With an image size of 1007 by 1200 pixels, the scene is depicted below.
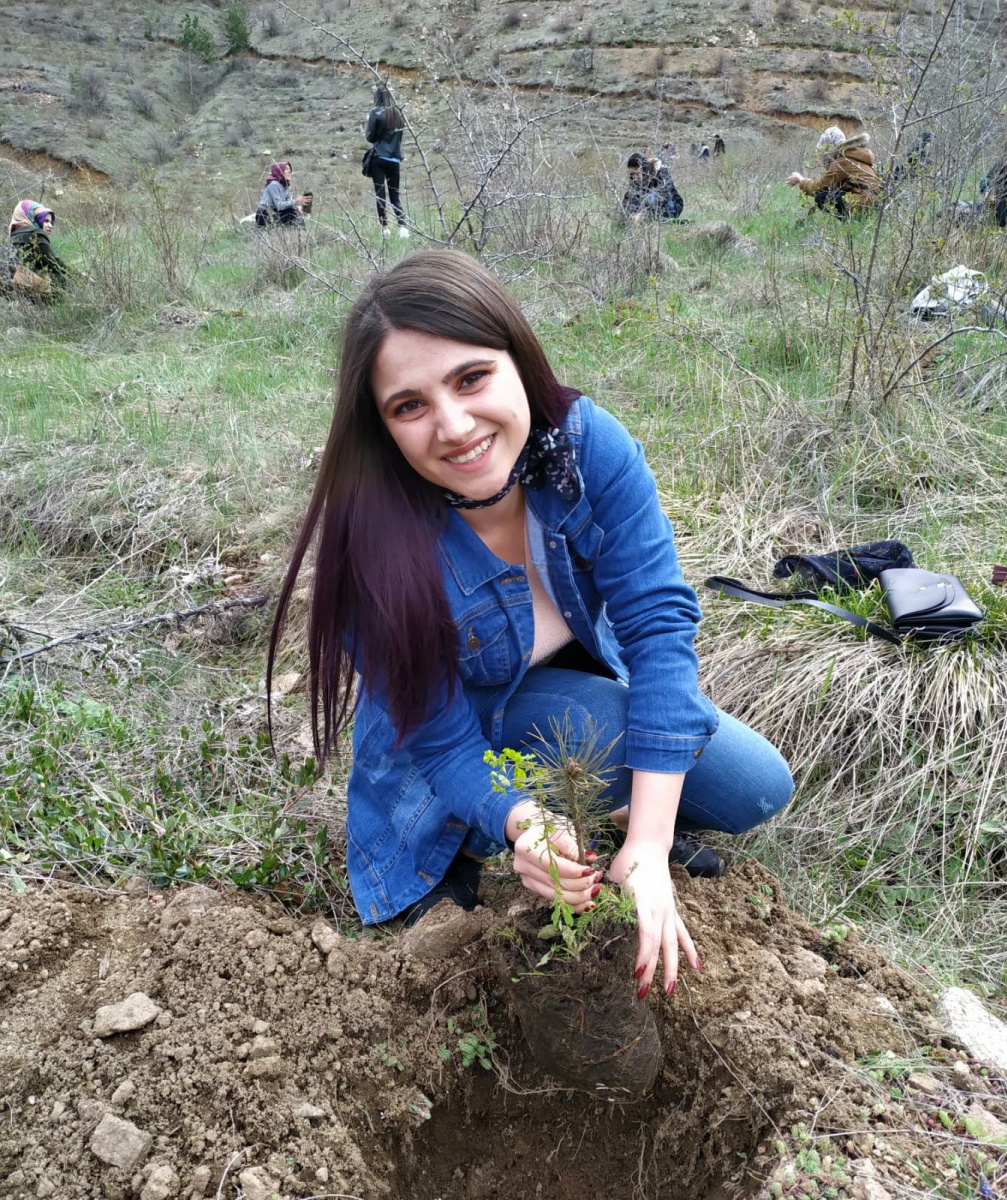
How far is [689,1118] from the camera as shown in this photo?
1441mm

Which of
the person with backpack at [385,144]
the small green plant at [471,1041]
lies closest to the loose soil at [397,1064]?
the small green plant at [471,1041]

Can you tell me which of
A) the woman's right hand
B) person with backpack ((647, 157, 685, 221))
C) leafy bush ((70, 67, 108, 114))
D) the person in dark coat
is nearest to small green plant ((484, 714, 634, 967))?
the woman's right hand

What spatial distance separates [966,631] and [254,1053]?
201 centimetres

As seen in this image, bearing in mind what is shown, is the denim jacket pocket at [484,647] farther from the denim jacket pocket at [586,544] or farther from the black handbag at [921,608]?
the black handbag at [921,608]

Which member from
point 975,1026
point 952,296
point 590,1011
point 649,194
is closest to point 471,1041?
point 590,1011

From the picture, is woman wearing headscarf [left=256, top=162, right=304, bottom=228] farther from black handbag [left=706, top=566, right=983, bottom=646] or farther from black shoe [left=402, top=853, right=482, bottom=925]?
black shoe [left=402, top=853, right=482, bottom=925]

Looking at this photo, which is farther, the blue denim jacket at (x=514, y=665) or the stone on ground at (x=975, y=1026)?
the blue denim jacket at (x=514, y=665)

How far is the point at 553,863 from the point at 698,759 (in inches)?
28.4

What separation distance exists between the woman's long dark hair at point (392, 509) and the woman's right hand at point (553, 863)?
0.38 meters

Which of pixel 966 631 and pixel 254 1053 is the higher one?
pixel 966 631

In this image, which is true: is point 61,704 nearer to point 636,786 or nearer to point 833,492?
point 636,786

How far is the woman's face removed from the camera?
145cm

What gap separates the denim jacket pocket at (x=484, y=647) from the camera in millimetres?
1753

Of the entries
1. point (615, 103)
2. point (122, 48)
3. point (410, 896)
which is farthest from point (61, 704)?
point (122, 48)
